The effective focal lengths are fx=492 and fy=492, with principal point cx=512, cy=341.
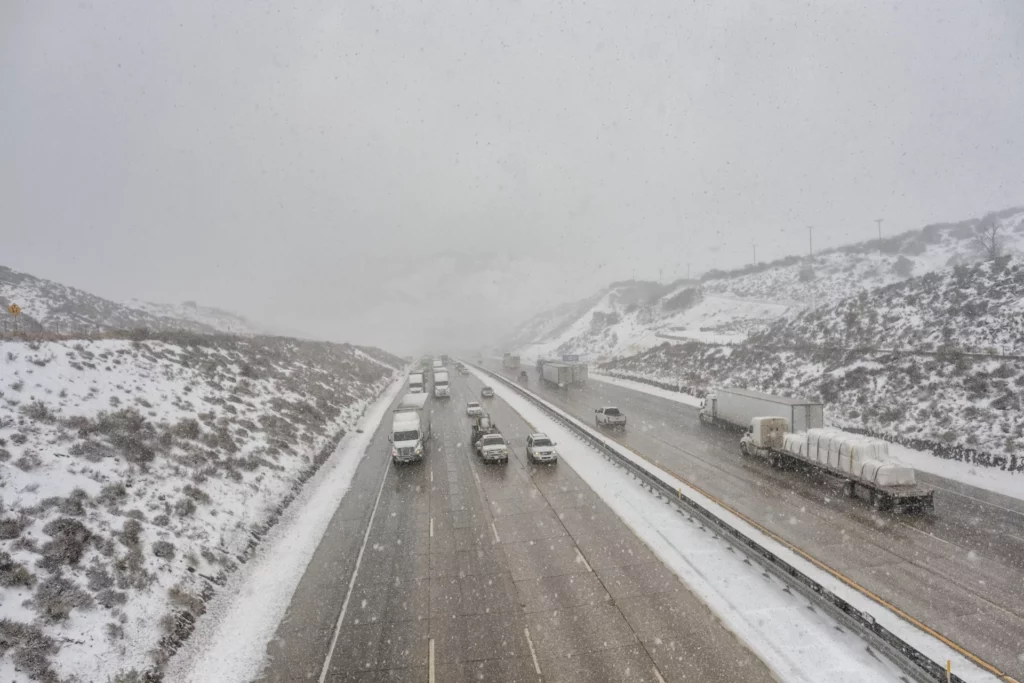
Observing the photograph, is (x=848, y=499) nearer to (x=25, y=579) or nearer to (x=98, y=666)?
(x=98, y=666)

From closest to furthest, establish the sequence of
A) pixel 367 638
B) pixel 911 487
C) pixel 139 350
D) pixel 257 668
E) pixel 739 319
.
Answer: pixel 257 668 < pixel 367 638 < pixel 911 487 < pixel 139 350 < pixel 739 319

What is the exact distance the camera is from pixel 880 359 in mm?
41125

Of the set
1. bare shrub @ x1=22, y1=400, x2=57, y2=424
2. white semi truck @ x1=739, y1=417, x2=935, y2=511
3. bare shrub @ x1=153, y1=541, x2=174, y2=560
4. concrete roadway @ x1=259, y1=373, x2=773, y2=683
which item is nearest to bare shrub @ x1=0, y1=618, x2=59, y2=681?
bare shrub @ x1=153, y1=541, x2=174, y2=560

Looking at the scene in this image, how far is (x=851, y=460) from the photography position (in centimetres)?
2105

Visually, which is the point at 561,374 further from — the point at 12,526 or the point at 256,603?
the point at 12,526

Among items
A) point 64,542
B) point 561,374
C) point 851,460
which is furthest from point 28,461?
point 561,374

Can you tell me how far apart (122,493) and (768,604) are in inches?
802

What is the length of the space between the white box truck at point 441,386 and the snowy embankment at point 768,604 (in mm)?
38447

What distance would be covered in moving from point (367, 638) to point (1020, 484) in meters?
28.4

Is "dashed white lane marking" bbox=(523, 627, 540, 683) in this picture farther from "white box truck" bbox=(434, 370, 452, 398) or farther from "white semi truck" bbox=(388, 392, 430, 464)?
"white box truck" bbox=(434, 370, 452, 398)

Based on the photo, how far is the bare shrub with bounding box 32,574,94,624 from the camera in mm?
11336

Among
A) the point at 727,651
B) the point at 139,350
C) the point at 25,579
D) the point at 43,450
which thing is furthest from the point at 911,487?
the point at 139,350

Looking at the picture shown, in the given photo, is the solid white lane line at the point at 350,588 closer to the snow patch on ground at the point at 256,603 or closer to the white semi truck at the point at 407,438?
the snow patch on ground at the point at 256,603

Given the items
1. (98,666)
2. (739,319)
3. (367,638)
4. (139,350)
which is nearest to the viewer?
(98,666)
